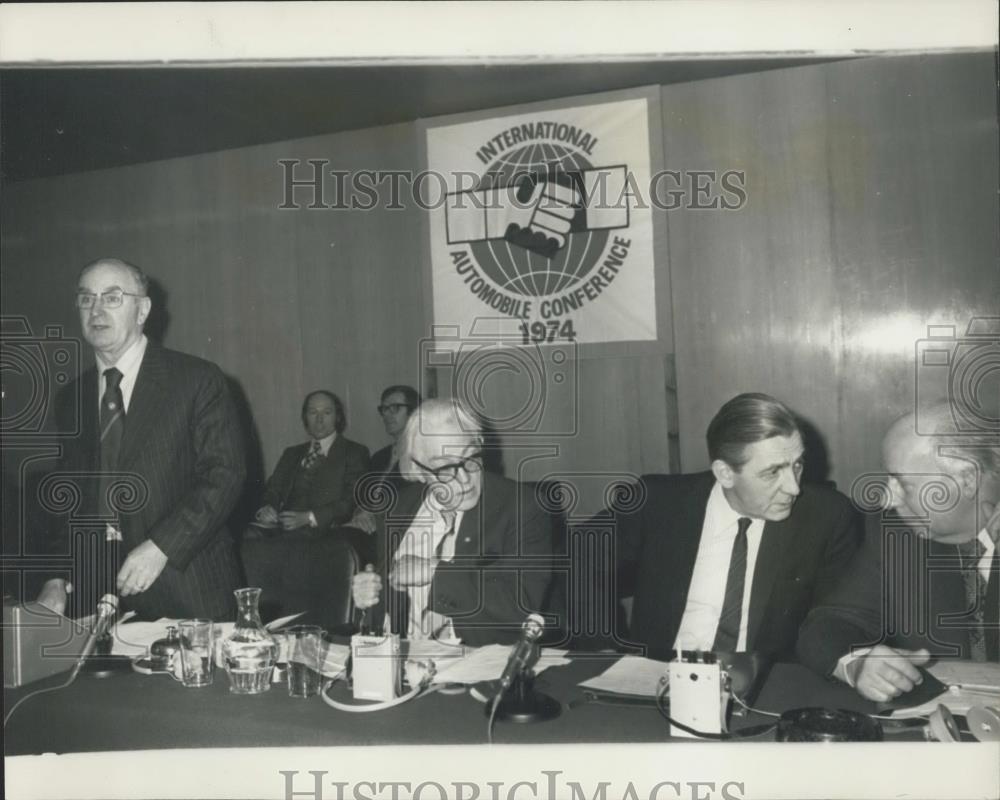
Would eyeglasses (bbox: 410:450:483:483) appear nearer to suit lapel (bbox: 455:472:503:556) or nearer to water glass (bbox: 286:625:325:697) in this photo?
suit lapel (bbox: 455:472:503:556)

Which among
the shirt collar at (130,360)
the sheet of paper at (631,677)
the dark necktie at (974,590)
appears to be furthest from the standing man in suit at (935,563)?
the shirt collar at (130,360)

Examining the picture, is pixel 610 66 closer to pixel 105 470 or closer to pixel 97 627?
pixel 105 470

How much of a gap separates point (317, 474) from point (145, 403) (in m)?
0.60

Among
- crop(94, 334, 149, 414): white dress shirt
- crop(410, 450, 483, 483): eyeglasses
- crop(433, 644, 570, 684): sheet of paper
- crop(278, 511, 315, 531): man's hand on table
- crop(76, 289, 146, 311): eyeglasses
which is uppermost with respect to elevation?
crop(76, 289, 146, 311): eyeglasses

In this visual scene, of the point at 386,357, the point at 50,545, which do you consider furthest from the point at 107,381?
the point at 386,357

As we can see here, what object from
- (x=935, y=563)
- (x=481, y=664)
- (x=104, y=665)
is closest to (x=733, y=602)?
(x=935, y=563)

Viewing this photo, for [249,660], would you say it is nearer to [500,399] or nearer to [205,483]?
[205,483]

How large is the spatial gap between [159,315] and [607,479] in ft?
4.64

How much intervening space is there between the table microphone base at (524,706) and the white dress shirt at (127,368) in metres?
1.37

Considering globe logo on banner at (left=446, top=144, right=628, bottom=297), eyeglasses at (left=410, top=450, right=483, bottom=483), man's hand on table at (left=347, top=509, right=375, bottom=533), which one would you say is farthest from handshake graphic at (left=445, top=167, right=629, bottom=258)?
man's hand on table at (left=347, top=509, right=375, bottom=533)

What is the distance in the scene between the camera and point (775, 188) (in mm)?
2600

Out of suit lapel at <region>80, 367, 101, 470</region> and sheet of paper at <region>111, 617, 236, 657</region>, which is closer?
sheet of paper at <region>111, 617, 236, 657</region>

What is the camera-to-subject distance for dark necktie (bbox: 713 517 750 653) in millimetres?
1993

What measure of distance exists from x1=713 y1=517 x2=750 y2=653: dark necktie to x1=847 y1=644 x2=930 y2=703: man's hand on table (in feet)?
1.91
